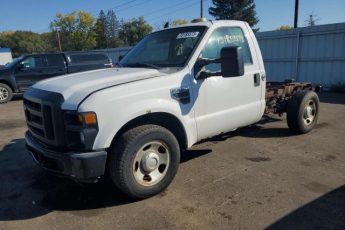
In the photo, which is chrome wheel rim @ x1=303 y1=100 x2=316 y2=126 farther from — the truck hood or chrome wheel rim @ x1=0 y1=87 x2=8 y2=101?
chrome wheel rim @ x1=0 y1=87 x2=8 y2=101

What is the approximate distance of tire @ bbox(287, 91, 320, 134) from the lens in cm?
591

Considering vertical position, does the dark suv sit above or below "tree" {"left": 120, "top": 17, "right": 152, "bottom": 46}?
below

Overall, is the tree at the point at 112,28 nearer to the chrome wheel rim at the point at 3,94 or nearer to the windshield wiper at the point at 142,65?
the chrome wheel rim at the point at 3,94

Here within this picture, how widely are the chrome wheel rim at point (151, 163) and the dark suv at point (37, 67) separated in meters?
10.5

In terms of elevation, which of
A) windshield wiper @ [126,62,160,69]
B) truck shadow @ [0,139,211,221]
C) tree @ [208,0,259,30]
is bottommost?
truck shadow @ [0,139,211,221]

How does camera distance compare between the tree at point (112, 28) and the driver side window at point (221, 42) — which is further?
the tree at point (112, 28)

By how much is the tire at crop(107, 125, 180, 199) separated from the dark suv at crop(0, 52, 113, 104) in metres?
10.5

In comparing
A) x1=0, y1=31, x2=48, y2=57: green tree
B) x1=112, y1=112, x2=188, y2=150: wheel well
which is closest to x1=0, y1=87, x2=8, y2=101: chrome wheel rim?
x1=112, y1=112, x2=188, y2=150: wheel well

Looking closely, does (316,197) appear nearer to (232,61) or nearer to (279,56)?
(232,61)

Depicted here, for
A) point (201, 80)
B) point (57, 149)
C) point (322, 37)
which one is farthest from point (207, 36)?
point (322, 37)

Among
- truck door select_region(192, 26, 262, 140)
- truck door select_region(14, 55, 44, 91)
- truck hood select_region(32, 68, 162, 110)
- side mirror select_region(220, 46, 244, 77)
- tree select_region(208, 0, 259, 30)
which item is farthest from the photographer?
tree select_region(208, 0, 259, 30)

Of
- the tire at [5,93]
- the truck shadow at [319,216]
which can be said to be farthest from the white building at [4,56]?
the truck shadow at [319,216]

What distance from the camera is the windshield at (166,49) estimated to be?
171 inches

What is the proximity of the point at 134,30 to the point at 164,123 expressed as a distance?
64.6 metres
